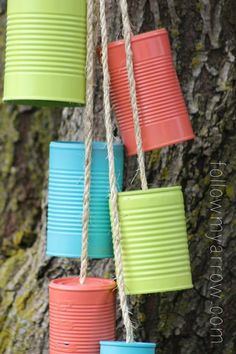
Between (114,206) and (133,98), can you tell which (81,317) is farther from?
(133,98)

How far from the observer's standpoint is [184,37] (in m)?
2.42

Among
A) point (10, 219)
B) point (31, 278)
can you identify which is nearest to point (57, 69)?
point (31, 278)

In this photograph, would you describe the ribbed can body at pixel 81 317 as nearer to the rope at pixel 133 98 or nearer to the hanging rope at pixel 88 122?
the hanging rope at pixel 88 122

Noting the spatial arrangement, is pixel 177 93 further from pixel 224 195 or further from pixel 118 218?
pixel 224 195

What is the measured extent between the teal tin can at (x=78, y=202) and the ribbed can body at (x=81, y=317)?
0.08m

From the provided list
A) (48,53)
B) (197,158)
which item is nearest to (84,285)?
(48,53)

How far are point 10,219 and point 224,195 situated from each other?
3.36 feet

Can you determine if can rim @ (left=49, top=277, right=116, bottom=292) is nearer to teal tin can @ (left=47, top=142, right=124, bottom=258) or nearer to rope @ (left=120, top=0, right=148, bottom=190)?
teal tin can @ (left=47, top=142, right=124, bottom=258)

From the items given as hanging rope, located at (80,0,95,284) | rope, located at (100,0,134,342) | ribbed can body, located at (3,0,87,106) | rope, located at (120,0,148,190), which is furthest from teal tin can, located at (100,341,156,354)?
ribbed can body, located at (3,0,87,106)

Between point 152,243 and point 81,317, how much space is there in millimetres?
205

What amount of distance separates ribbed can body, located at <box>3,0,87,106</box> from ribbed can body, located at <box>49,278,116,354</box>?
0.36 meters

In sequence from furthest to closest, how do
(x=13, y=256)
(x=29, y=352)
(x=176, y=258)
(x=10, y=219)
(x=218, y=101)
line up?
(x=10, y=219) < (x=13, y=256) < (x=29, y=352) < (x=218, y=101) < (x=176, y=258)

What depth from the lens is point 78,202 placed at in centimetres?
187

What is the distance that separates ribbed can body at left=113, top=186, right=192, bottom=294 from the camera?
5.74ft
